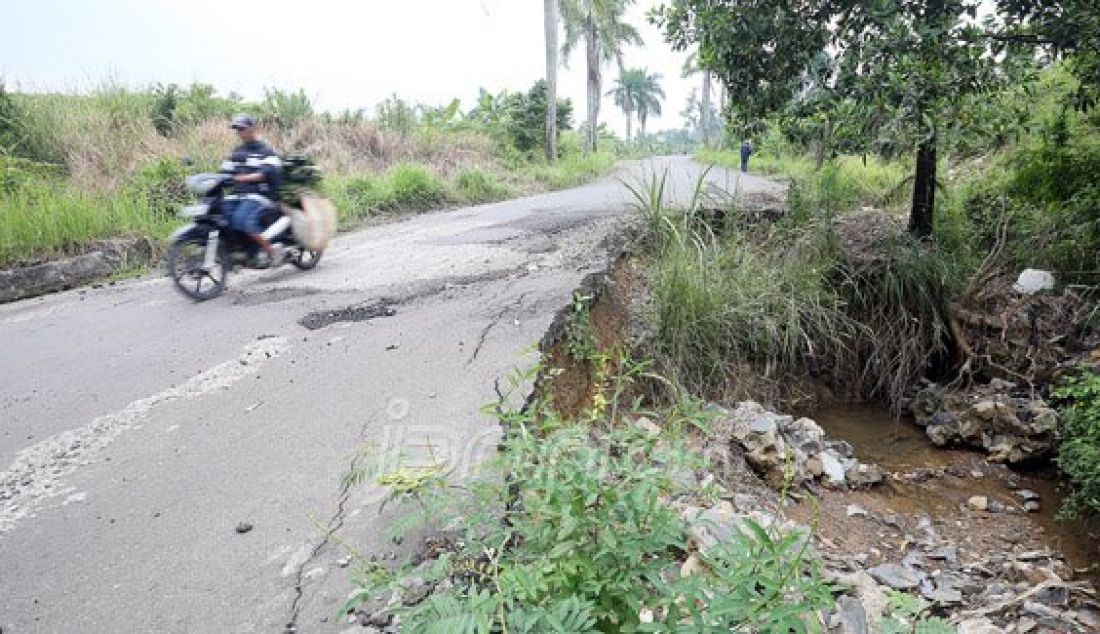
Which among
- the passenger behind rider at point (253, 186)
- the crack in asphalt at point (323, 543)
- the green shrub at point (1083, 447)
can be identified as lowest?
the green shrub at point (1083, 447)

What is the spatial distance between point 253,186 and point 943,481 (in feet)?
20.0

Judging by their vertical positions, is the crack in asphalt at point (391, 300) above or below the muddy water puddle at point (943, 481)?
above

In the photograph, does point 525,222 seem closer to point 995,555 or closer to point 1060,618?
point 995,555

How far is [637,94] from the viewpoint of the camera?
67062 mm

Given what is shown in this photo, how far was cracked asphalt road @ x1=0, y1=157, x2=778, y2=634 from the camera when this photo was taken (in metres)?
2.23

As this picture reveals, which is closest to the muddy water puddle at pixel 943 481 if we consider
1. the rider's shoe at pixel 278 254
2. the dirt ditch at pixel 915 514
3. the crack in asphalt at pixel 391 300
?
the dirt ditch at pixel 915 514

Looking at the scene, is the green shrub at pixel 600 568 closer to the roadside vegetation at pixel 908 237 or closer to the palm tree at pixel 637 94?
the roadside vegetation at pixel 908 237

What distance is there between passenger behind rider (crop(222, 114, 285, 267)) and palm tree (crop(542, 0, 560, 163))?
44.2 feet

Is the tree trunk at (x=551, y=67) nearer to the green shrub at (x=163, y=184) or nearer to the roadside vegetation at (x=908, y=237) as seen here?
the green shrub at (x=163, y=184)

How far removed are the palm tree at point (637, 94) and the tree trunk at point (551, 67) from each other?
48147mm

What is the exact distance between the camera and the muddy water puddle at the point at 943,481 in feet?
13.4

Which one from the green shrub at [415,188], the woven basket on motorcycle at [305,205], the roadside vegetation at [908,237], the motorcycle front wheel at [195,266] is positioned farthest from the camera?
the green shrub at [415,188]

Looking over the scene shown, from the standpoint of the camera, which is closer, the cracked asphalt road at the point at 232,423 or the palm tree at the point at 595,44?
the cracked asphalt road at the point at 232,423

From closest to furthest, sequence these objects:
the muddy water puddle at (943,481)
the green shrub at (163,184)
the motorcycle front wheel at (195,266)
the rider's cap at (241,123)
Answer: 1. the muddy water puddle at (943,481)
2. the motorcycle front wheel at (195,266)
3. the rider's cap at (241,123)
4. the green shrub at (163,184)
